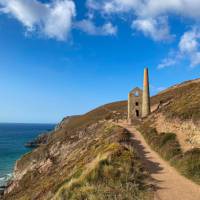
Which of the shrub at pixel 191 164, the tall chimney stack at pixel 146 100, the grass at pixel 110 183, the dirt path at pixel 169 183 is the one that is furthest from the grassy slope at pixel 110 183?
the tall chimney stack at pixel 146 100

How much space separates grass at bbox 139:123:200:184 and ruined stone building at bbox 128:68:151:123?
2553 centimetres

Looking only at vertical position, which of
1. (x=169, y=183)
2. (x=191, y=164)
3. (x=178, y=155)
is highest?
(x=178, y=155)

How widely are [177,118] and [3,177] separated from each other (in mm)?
38142

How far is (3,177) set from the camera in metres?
50.8

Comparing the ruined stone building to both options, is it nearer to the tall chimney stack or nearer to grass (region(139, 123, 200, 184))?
the tall chimney stack

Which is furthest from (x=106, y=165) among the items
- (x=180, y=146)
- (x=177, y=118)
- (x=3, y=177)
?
(x=3, y=177)

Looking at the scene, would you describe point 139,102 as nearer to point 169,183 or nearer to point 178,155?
point 178,155

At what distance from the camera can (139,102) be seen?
2034 inches

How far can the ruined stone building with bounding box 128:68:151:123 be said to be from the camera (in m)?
50.6

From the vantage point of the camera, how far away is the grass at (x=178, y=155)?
51.3 ft

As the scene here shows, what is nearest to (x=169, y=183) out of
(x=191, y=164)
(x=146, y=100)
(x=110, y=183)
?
(x=191, y=164)

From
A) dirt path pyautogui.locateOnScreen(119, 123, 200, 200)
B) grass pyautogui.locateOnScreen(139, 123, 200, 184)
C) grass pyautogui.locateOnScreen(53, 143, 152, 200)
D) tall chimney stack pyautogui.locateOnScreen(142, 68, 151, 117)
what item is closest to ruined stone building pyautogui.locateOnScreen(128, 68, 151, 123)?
tall chimney stack pyautogui.locateOnScreen(142, 68, 151, 117)

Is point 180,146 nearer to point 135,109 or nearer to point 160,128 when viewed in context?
point 160,128

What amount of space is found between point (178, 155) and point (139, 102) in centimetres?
3324
